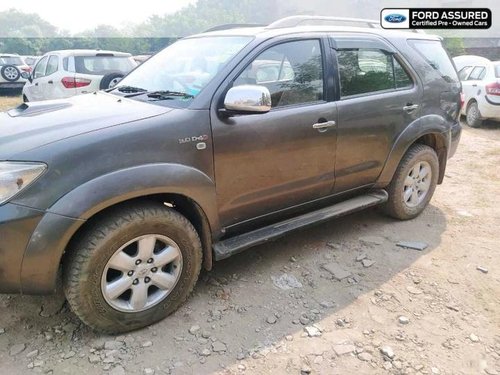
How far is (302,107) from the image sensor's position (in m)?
2.90

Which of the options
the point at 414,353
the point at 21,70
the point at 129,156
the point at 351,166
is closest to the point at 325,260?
the point at 351,166

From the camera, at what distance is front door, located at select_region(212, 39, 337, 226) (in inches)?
102

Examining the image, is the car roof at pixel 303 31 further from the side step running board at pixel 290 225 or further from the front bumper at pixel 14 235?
the front bumper at pixel 14 235

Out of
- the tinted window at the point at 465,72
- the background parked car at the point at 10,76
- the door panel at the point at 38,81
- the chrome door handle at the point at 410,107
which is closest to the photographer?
the chrome door handle at the point at 410,107

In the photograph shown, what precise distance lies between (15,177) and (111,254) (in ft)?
2.01

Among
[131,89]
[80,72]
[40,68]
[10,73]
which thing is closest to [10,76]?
[10,73]

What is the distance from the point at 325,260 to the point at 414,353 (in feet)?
3.57

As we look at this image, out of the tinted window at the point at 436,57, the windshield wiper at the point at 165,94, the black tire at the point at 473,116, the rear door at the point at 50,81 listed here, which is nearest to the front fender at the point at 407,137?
the tinted window at the point at 436,57

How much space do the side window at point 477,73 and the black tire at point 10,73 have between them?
14899 millimetres

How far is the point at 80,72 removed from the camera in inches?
321

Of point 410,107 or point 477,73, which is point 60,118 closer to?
point 410,107

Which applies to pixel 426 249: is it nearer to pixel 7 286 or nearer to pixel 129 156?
pixel 129 156

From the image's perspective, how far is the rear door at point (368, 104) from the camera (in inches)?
125

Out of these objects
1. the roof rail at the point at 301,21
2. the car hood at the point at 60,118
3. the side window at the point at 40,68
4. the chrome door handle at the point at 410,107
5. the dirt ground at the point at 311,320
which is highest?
the side window at the point at 40,68
